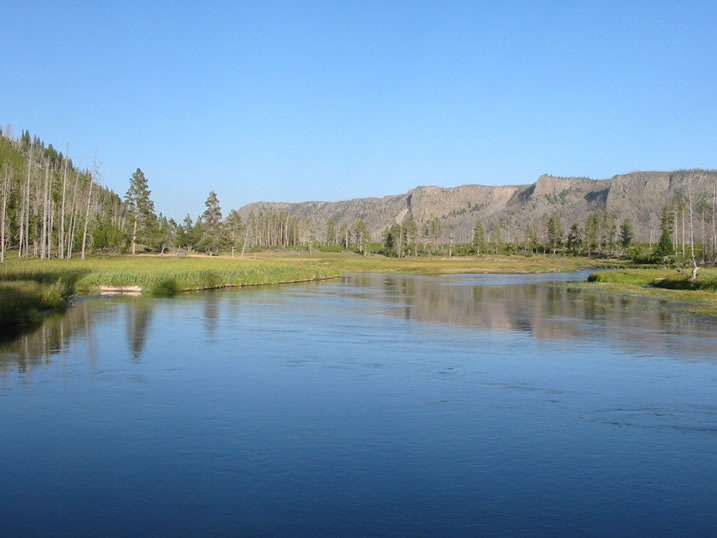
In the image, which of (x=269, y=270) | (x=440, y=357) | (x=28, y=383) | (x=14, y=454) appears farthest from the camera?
(x=269, y=270)

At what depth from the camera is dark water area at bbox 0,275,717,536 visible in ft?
29.2

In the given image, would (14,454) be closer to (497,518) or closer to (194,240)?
(497,518)

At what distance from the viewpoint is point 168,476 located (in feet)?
33.3

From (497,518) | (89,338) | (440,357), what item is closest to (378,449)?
(497,518)

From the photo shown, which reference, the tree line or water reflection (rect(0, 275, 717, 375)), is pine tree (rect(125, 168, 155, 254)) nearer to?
the tree line

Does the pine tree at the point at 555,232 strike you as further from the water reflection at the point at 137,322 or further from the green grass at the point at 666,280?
the water reflection at the point at 137,322

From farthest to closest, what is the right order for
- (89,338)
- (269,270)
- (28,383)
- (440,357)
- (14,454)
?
(269,270)
(89,338)
(440,357)
(28,383)
(14,454)

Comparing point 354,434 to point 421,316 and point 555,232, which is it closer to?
point 421,316

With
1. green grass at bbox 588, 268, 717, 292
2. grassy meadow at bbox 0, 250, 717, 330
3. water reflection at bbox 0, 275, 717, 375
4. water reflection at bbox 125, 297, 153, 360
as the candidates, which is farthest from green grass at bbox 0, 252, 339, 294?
green grass at bbox 588, 268, 717, 292

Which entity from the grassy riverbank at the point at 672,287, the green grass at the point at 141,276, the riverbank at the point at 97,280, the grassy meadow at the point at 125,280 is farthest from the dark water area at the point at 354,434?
the grassy riverbank at the point at 672,287

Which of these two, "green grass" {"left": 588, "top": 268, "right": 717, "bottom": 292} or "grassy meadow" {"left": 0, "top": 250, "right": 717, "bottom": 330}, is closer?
"grassy meadow" {"left": 0, "top": 250, "right": 717, "bottom": 330}

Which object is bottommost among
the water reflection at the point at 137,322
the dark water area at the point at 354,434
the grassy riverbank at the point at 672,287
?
the dark water area at the point at 354,434

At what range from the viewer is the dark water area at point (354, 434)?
8.89 meters

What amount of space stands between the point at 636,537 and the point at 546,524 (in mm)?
1148
